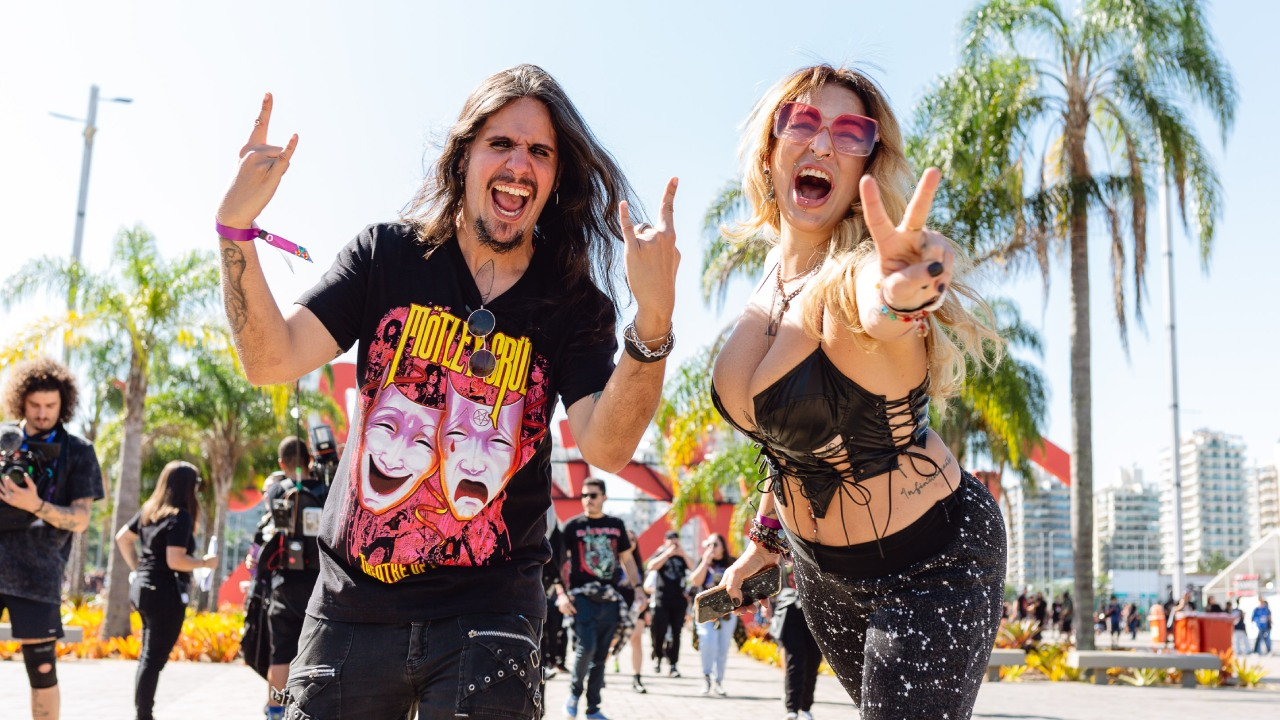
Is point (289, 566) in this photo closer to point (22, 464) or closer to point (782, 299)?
point (22, 464)

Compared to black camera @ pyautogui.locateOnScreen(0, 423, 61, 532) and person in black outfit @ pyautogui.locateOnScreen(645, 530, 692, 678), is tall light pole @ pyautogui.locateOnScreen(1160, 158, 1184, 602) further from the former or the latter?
black camera @ pyautogui.locateOnScreen(0, 423, 61, 532)

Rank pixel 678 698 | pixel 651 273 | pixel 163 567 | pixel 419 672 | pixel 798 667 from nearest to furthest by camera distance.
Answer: pixel 651 273
pixel 419 672
pixel 163 567
pixel 798 667
pixel 678 698

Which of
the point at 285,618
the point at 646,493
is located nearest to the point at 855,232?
the point at 285,618

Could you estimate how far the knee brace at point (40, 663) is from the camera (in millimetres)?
5543

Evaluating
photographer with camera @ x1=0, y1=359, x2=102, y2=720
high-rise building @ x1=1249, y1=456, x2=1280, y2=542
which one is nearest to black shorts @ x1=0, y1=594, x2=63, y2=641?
photographer with camera @ x1=0, y1=359, x2=102, y2=720

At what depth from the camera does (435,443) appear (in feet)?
8.25

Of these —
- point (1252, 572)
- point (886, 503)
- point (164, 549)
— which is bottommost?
point (1252, 572)

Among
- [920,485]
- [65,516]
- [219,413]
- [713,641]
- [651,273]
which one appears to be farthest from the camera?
[219,413]

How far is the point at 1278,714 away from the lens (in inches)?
467

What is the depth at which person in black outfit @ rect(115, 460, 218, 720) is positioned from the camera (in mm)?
7422

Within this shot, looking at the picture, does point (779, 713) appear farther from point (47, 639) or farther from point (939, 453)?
point (939, 453)

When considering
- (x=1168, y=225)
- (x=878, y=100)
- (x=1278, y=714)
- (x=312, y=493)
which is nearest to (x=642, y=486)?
(x=1168, y=225)

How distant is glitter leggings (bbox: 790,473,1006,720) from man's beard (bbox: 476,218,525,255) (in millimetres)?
996

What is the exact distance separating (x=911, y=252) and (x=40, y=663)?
202 inches
